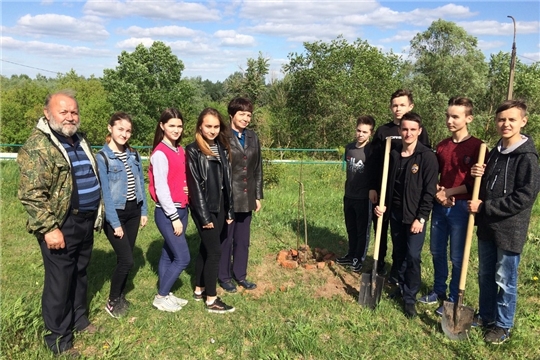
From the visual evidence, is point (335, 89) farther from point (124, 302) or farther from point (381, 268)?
point (124, 302)

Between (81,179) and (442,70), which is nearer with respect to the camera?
(81,179)

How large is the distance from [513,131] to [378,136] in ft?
5.19

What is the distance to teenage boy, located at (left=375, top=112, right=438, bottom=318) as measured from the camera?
3.56 meters

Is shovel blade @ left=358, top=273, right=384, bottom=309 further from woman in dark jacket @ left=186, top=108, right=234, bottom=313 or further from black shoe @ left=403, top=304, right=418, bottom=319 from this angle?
woman in dark jacket @ left=186, top=108, right=234, bottom=313

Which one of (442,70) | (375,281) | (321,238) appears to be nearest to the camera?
(375,281)

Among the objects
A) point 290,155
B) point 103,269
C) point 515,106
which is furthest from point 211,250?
point 290,155

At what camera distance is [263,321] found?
365cm

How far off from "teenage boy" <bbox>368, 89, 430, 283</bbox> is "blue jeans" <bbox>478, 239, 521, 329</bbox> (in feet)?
2.98

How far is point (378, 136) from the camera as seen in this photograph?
173 inches

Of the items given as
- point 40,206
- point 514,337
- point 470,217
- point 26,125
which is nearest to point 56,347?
point 40,206

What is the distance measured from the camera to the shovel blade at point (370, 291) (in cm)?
385

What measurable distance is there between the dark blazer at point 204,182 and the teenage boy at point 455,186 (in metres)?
2.13

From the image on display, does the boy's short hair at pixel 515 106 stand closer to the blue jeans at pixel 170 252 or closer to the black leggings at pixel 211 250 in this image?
the black leggings at pixel 211 250

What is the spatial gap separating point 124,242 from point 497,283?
338cm
